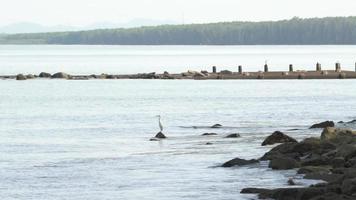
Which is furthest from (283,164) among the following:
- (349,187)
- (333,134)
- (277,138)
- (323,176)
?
(349,187)

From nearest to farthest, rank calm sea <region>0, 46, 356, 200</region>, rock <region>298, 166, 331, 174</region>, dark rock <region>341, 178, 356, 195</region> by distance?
dark rock <region>341, 178, 356, 195</region>, rock <region>298, 166, 331, 174</region>, calm sea <region>0, 46, 356, 200</region>

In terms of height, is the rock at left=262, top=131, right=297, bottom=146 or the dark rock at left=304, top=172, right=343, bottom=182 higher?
the dark rock at left=304, top=172, right=343, bottom=182

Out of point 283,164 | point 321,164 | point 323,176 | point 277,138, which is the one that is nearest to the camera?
point 323,176

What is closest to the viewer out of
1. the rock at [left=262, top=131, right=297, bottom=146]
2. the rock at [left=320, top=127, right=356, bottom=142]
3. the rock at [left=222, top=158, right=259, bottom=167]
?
the rock at [left=222, top=158, right=259, bottom=167]

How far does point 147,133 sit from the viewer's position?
50.8 metres

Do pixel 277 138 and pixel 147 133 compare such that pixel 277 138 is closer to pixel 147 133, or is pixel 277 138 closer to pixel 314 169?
pixel 314 169

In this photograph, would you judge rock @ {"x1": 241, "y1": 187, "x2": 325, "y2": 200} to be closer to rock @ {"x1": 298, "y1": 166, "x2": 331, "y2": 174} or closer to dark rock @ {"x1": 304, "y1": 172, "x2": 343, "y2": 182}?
dark rock @ {"x1": 304, "y1": 172, "x2": 343, "y2": 182}

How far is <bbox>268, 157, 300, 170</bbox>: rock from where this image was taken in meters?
32.1

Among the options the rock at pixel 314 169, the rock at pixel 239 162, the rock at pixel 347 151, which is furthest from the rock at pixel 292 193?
the rock at pixel 239 162

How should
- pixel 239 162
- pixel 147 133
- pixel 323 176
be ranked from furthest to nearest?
pixel 147 133
pixel 239 162
pixel 323 176

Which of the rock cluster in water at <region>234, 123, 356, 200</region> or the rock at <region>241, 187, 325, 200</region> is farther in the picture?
the rock cluster in water at <region>234, 123, 356, 200</region>

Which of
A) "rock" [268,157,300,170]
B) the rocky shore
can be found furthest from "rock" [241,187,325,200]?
"rock" [268,157,300,170]

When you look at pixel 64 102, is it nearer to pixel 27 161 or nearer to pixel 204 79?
pixel 204 79

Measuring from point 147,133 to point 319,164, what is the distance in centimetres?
2021
